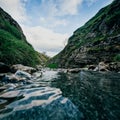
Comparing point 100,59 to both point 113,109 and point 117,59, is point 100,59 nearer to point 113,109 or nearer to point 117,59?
point 117,59

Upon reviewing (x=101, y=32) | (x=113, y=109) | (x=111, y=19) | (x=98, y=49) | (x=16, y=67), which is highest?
(x=111, y=19)

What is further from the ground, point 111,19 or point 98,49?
point 111,19

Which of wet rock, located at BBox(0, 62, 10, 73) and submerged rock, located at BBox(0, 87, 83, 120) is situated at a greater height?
wet rock, located at BBox(0, 62, 10, 73)

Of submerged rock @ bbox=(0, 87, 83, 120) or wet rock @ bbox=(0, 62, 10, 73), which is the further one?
wet rock @ bbox=(0, 62, 10, 73)

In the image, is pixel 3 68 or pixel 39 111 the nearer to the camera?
pixel 39 111

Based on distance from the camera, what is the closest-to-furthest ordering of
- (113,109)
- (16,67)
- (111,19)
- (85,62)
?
(113,109)
(16,67)
(85,62)
(111,19)

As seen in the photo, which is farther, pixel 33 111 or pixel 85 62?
pixel 85 62

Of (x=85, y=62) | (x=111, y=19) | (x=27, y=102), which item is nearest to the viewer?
(x=27, y=102)

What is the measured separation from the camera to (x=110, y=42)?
61594 millimetres

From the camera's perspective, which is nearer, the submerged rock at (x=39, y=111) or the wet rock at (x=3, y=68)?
the submerged rock at (x=39, y=111)

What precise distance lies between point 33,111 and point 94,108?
337 cm

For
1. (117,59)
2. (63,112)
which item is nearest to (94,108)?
(63,112)

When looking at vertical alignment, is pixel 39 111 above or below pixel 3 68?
below

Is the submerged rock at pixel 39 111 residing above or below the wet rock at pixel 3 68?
below
